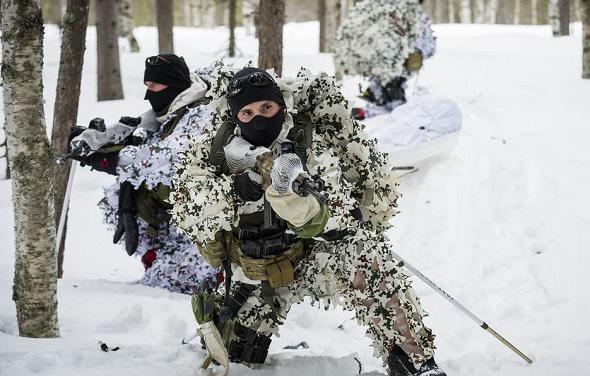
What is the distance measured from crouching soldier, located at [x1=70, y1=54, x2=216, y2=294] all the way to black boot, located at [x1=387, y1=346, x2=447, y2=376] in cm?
224

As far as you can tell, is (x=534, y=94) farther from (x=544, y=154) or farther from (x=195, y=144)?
(x=195, y=144)

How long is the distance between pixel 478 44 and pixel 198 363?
1568cm

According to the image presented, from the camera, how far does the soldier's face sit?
10.8 feet

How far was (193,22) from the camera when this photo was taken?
45.1 meters

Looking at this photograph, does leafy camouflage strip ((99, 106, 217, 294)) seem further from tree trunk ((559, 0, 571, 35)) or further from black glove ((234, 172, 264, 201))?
tree trunk ((559, 0, 571, 35))

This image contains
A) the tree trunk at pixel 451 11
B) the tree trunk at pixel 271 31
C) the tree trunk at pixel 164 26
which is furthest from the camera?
the tree trunk at pixel 451 11

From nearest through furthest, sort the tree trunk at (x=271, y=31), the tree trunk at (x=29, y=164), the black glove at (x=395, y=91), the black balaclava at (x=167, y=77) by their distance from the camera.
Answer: the tree trunk at (x=29, y=164) → the black balaclava at (x=167, y=77) → the tree trunk at (x=271, y=31) → the black glove at (x=395, y=91)

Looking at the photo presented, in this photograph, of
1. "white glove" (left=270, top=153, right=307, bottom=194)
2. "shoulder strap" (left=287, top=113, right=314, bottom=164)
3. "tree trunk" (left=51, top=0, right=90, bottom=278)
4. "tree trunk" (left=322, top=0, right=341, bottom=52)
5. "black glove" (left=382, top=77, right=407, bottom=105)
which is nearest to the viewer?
"white glove" (left=270, top=153, right=307, bottom=194)

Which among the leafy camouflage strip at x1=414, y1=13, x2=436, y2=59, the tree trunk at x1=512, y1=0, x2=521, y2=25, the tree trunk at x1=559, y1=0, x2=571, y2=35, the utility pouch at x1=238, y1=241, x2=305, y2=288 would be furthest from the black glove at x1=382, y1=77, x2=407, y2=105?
the tree trunk at x1=512, y1=0, x2=521, y2=25

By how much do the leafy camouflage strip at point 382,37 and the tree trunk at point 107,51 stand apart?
4.13 metres

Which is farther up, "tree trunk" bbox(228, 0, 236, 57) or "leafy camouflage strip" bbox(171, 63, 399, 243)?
"tree trunk" bbox(228, 0, 236, 57)

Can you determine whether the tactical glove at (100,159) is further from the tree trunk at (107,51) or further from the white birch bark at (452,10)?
the white birch bark at (452,10)

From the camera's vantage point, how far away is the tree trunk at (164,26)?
44.9 ft

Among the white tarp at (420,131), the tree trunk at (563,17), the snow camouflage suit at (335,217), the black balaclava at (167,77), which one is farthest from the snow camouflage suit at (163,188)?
the tree trunk at (563,17)
